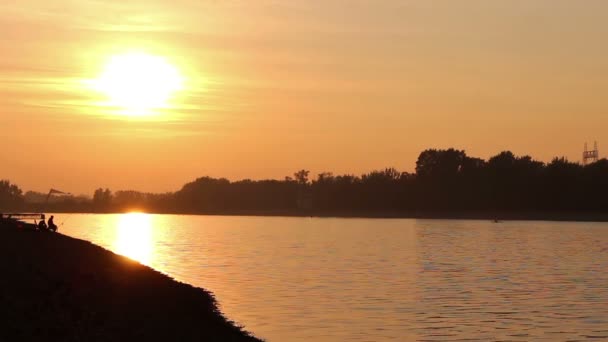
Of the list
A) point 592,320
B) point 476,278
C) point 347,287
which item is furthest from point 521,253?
point 592,320

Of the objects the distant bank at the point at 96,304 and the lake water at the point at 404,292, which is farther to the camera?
the lake water at the point at 404,292

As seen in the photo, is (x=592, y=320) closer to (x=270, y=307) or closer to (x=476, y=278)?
(x=270, y=307)

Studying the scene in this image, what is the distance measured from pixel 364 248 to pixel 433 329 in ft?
226

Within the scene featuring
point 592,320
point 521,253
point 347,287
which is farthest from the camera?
point 521,253

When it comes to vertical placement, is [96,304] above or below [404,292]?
above

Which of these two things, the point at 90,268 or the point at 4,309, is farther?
the point at 90,268

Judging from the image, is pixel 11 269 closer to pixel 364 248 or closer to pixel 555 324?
pixel 555 324

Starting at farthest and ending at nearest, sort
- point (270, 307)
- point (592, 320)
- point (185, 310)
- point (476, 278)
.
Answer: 1. point (476, 278)
2. point (270, 307)
3. point (592, 320)
4. point (185, 310)

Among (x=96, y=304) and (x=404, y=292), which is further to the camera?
(x=404, y=292)

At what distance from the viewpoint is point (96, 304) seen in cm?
3547

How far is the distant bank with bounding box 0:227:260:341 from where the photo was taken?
91.8ft

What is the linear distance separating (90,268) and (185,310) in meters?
15.1

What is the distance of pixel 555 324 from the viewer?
41.2 m

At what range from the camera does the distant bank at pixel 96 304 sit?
2798 centimetres
